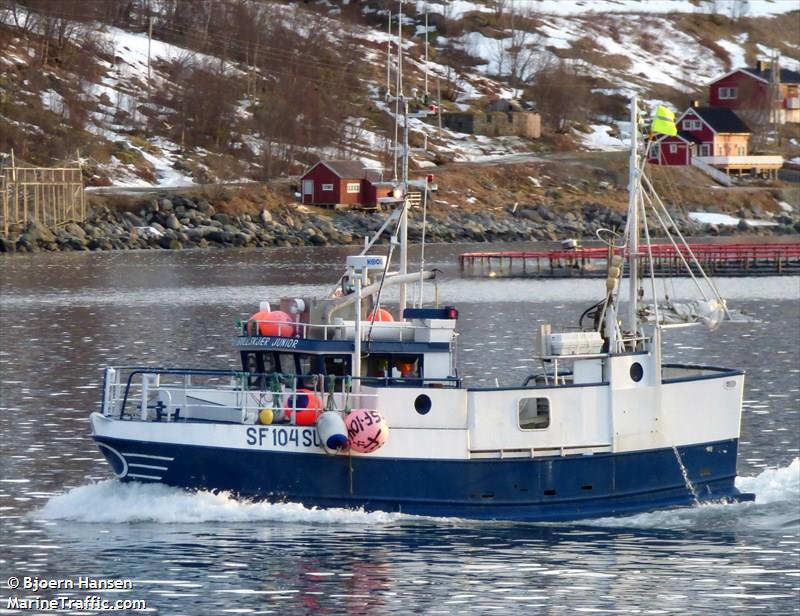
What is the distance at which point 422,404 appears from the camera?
31.5m

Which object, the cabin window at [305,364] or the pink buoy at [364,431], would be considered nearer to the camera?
the pink buoy at [364,431]

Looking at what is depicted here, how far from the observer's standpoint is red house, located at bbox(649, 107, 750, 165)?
16600 cm

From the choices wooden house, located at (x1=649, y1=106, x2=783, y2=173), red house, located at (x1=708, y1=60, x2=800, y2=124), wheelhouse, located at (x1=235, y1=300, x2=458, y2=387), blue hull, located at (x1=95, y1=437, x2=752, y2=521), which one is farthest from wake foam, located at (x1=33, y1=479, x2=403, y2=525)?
red house, located at (x1=708, y1=60, x2=800, y2=124)

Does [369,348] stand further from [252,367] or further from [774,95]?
[774,95]

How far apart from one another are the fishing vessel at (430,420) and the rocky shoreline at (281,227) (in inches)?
3483

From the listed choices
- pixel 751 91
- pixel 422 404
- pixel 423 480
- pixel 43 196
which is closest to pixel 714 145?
pixel 751 91

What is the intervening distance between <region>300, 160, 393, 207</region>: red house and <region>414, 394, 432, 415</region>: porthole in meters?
103

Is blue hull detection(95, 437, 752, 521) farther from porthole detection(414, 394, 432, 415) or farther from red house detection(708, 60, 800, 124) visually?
red house detection(708, 60, 800, 124)

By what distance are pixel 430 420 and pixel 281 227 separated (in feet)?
324

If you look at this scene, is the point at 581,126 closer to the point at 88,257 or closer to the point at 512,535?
the point at 88,257

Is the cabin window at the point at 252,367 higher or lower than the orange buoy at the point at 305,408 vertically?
higher

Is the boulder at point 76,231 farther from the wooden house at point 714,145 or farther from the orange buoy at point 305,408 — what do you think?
the orange buoy at point 305,408

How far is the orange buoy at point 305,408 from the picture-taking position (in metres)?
31.2

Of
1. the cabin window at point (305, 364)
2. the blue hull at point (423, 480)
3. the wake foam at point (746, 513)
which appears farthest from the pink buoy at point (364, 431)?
the wake foam at point (746, 513)
